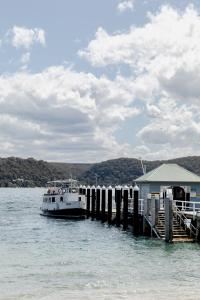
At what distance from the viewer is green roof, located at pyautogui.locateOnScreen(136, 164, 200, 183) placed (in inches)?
1834

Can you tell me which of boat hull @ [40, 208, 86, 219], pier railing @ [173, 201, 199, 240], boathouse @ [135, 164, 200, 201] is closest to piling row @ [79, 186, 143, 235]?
boat hull @ [40, 208, 86, 219]

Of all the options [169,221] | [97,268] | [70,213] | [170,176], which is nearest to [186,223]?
[169,221]

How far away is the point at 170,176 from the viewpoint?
4725 centimetres

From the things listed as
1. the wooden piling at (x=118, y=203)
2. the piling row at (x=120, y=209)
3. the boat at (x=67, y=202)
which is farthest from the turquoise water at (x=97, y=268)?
the boat at (x=67, y=202)

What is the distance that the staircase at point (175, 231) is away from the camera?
35875mm

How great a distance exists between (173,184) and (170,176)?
0.86 meters

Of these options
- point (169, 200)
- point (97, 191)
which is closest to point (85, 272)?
point (169, 200)

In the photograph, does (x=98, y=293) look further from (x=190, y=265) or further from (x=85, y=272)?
(x=190, y=265)

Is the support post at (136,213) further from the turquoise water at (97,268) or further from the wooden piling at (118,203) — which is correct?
the wooden piling at (118,203)

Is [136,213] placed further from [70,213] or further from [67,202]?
[67,202]

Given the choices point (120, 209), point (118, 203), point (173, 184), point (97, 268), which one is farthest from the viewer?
point (120, 209)

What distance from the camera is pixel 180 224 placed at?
38.0 metres

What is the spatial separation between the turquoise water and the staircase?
1046 millimetres

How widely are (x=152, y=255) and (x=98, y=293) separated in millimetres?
10399
